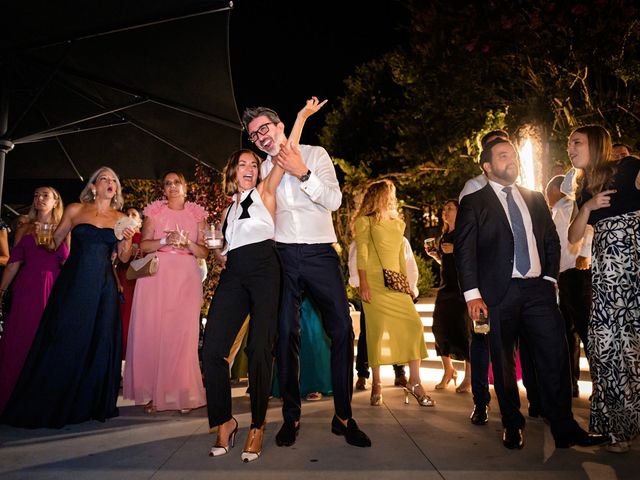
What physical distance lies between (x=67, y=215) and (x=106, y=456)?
7.26ft

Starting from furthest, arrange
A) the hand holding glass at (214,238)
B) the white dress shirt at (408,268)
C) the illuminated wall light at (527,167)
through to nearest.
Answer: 1. the illuminated wall light at (527,167)
2. the white dress shirt at (408,268)
3. the hand holding glass at (214,238)

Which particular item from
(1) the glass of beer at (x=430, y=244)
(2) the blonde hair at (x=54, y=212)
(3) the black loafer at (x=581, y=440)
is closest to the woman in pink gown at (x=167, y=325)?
(2) the blonde hair at (x=54, y=212)

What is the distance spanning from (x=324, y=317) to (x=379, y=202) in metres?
1.91

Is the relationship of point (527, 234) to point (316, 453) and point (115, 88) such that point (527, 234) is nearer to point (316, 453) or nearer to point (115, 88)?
point (316, 453)

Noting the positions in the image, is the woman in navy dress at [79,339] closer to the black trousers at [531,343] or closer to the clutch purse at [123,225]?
the clutch purse at [123,225]

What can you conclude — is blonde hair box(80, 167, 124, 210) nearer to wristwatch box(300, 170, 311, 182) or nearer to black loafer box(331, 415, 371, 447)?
wristwatch box(300, 170, 311, 182)

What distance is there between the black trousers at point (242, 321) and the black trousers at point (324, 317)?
0.16m

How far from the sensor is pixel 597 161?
11.1 ft

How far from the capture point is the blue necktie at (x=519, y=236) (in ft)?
10.5

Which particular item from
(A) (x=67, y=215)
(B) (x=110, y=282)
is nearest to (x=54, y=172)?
(A) (x=67, y=215)

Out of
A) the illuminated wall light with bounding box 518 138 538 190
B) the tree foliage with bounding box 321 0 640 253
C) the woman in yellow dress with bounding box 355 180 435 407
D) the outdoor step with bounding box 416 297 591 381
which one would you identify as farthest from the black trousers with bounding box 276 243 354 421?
the illuminated wall light with bounding box 518 138 538 190

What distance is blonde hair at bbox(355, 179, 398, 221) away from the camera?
16.3ft

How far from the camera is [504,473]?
8.50 feet

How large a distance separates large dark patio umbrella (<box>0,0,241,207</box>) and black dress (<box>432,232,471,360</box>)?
260 cm
